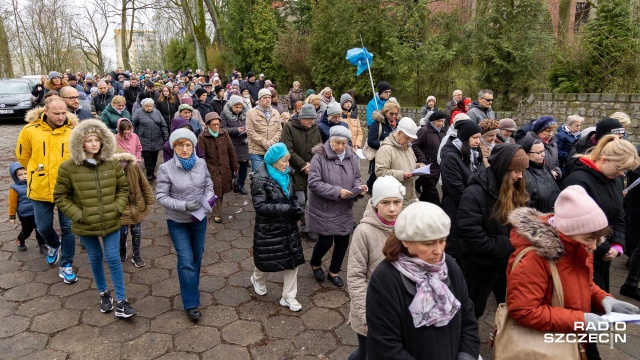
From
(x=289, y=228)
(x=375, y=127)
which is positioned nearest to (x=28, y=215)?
(x=289, y=228)

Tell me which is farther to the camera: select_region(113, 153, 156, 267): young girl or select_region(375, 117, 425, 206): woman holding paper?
select_region(375, 117, 425, 206): woman holding paper

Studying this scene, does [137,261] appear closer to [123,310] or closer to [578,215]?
[123,310]

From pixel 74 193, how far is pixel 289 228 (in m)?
2.00

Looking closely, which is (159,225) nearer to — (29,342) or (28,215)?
(28,215)

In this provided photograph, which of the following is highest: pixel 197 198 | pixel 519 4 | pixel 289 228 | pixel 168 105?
pixel 519 4

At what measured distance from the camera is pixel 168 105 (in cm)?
948

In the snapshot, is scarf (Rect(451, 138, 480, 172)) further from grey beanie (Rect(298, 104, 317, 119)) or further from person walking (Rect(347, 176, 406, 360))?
grey beanie (Rect(298, 104, 317, 119))

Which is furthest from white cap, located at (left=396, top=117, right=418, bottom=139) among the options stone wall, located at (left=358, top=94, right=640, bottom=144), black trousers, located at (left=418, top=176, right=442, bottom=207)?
stone wall, located at (left=358, top=94, right=640, bottom=144)

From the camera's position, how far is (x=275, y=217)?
13.0 ft

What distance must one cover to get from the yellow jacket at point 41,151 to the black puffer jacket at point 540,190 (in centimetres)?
462

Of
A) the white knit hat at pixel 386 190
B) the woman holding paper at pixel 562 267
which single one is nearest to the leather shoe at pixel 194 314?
the white knit hat at pixel 386 190

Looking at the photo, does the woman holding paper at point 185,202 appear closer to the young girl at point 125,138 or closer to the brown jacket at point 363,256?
the brown jacket at point 363,256

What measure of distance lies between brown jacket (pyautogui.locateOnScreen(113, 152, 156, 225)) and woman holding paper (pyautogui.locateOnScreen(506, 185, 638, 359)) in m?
3.67

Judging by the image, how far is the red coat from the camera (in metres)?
2.20
